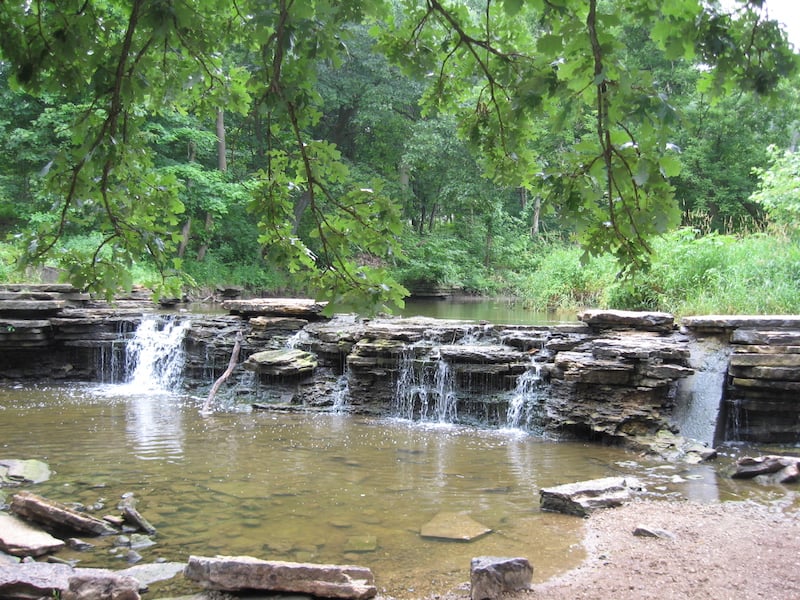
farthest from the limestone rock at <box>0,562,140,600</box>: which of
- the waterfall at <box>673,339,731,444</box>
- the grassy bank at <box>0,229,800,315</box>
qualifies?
the waterfall at <box>673,339,731,444</box>

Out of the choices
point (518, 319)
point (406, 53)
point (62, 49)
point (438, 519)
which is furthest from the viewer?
point (518, 319)

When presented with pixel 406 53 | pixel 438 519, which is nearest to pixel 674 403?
pixel 438 519

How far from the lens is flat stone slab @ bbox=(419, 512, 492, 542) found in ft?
14.9

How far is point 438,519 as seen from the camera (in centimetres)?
493

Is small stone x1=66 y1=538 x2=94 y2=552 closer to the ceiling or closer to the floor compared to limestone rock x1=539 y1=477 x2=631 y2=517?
closer to the floor

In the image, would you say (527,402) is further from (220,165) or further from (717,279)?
(220,165)

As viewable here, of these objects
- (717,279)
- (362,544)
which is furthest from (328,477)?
(717,279)

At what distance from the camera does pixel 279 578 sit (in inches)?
135

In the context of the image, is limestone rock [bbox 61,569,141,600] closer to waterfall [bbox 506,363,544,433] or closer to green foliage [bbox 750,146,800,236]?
waterfall [bbox 506,363,544,433]

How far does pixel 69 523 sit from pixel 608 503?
13.2 feet

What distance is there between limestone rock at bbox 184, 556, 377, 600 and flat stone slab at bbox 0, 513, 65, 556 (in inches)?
48.1

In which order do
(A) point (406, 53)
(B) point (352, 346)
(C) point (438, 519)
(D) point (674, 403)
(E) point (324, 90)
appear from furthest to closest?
(E) point (324, 90) < (B) point (352, 346) < (D) point (674, 403) < (C) point (438, 519) < (A) point (406, 53)

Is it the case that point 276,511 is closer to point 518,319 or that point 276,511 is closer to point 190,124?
point 518,319

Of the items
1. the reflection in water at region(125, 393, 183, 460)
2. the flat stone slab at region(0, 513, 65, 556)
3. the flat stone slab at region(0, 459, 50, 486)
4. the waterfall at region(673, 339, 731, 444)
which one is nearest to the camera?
the flat stone slab at region(0, 513, 65, 556)
